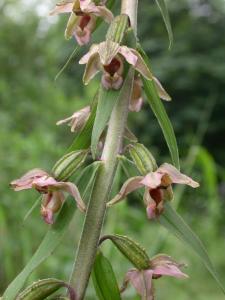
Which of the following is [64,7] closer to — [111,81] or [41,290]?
[111,81]

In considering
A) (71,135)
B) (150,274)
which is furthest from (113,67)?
(71,135)

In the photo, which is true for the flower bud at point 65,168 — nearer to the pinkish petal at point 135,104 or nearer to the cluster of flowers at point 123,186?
the cluster of flowers at point 123,186

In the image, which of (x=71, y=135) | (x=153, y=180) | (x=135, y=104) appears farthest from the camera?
(x=71, y=135)

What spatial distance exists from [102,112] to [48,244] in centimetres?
25

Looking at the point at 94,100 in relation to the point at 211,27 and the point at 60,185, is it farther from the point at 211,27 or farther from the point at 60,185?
the point at 211,27

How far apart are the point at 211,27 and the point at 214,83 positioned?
2.21 m

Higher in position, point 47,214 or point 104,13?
point 104,13

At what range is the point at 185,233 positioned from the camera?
3.63ft

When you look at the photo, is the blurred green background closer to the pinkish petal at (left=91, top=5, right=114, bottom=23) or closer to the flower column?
the pinkish petal at (left=91, top=5, right=114, bottom=23)

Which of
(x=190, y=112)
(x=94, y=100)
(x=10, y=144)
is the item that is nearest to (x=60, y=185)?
(x=94, y=100)

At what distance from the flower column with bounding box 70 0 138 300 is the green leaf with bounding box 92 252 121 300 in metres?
0.07

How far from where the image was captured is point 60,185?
1109 mm

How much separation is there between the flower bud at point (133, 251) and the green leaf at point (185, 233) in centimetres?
7

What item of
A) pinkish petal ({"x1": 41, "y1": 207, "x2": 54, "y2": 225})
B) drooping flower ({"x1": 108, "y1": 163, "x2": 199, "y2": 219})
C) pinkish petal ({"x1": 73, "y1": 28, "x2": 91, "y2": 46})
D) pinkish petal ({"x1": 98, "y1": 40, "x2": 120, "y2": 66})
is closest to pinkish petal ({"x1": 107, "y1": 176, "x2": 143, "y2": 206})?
drooping flower ({"x1": 108, "y1": 163, "x2": 199, "y2": 219})
